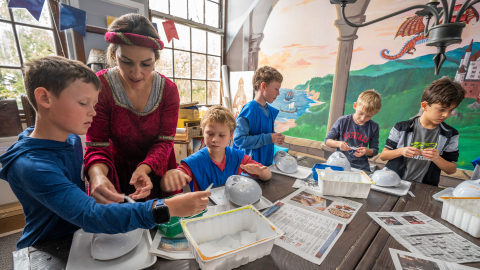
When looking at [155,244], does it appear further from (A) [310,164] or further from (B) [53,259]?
(A) [310,164]

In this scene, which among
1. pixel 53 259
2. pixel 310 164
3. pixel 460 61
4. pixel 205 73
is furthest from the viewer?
pixel 205 73

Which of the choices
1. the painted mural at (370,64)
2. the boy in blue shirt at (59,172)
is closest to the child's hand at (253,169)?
the boy in blue shirt at (59,172)

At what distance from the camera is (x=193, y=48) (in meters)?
4.01

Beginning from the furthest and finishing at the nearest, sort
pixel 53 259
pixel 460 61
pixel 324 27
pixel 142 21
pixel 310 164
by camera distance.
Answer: pixel 324 27, pixel 460 61, pixel 310 164, pixel 142 21, pixel 53 259

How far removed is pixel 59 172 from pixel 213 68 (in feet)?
13.4

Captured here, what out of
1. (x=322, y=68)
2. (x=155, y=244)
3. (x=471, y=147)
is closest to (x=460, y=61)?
(x=471, y=147)

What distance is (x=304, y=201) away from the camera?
3.46ft

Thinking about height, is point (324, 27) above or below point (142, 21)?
above

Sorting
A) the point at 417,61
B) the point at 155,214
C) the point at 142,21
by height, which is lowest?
the point at 155,214

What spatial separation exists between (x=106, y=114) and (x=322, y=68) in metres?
2.99

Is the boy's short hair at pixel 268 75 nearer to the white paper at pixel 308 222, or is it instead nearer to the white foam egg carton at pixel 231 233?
the white paper at pixel 308 222

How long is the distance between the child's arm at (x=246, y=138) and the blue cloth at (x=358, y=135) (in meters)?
0.85

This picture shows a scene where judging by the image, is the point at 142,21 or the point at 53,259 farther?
the point at 142,21

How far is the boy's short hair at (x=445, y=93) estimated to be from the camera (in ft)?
4.41
